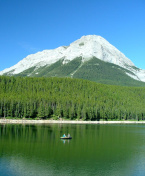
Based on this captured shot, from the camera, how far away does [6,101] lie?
456ft

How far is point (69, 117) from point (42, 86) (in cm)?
5188

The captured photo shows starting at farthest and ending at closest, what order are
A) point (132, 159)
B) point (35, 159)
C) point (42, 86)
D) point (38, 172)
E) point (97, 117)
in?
point (42, 86)
point (97, 117)
point (132, 159)
point (35, 159)
point (38, 172)

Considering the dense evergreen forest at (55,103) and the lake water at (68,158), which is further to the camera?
the dense evergreen forest at (55,103)

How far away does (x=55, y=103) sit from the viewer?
161m

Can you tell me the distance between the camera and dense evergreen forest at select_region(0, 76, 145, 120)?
140 metres

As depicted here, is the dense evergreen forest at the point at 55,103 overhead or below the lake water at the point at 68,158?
overhead

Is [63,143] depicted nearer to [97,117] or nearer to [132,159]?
[132,159]

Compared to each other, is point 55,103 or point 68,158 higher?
point 55,103

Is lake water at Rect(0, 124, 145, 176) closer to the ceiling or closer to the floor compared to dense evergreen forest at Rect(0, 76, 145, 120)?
closer to the floor

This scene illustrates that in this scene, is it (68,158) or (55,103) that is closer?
(68,158)

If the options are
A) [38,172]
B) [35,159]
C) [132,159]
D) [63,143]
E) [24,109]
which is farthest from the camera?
[24,109]

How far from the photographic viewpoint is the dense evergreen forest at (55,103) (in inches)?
5502

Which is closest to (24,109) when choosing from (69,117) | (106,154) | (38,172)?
(69,117)

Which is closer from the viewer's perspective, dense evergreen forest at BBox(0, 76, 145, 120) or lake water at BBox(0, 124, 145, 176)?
lake water at BBox(0, 124, 145, 176)
